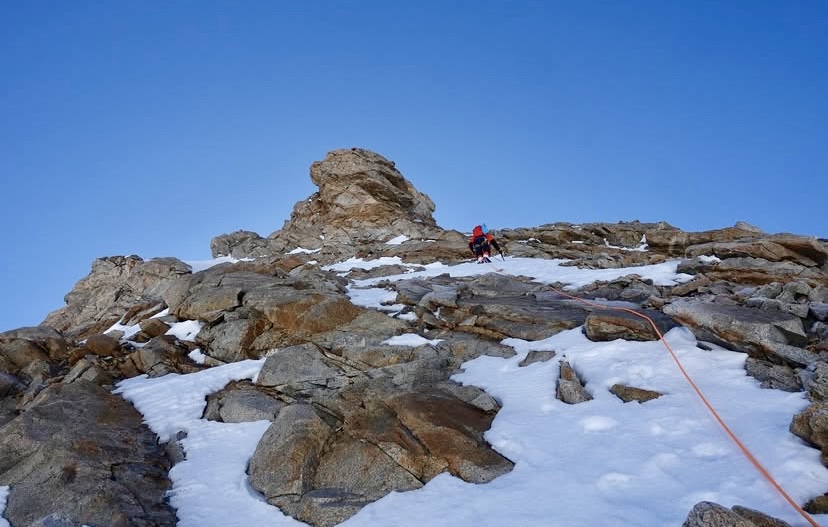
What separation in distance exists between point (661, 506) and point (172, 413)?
1116 centimetres

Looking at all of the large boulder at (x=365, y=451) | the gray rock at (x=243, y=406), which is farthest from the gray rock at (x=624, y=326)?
the gray rock at (x=243, y=406)

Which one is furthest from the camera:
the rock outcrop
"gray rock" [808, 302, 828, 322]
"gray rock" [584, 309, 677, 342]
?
the rock outcrop

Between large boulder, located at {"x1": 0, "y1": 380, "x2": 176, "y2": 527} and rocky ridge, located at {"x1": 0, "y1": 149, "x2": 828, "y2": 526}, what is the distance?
4 cm

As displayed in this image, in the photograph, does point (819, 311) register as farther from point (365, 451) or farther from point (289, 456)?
point (289, 456)

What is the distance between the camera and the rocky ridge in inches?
327

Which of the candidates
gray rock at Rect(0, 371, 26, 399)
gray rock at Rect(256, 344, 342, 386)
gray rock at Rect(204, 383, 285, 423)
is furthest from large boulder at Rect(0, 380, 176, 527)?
gray rock at Rect(0, 371, 26, 399)

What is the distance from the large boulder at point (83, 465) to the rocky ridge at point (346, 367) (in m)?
0.04

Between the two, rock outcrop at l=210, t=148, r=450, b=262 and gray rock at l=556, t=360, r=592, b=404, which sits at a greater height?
rock outcrop at l=210, t=148, r=450, b=262

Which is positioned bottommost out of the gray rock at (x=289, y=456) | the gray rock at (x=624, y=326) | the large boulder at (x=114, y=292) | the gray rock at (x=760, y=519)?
the gray rock at (x=760, y=519)

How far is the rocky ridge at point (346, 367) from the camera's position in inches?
327

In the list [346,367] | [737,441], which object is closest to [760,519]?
[737,441]

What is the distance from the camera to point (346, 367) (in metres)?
13.2

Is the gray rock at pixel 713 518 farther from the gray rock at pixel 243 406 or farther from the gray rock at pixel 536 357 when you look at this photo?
the gray rock at pixel 243 406

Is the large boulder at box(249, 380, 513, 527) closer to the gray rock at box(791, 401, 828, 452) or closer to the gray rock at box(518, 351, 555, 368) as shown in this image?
the gray rock at box(518, 351, 555, 368)
